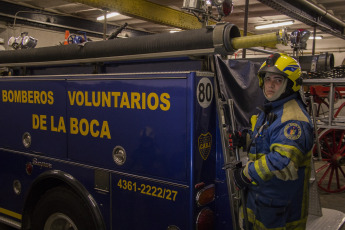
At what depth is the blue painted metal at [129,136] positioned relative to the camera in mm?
2234

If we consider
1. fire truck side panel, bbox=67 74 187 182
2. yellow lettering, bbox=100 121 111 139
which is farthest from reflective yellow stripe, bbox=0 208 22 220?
yellow lettering, bbox=100 121 111 139

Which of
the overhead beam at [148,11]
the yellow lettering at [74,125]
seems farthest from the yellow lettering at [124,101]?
the overhead beam at [148,11]

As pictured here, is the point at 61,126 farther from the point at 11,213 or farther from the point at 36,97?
the point at 11,213

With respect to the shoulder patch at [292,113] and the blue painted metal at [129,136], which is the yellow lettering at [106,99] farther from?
the shoulder patch at [292,113]

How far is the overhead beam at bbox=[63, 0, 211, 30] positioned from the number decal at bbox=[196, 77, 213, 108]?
5.21 meters

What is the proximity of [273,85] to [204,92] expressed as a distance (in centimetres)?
58

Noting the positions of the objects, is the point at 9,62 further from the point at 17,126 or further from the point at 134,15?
the point at 134,15

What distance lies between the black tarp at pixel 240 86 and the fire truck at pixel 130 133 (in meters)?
0.01

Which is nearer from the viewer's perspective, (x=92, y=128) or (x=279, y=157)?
(x=279, y=157)

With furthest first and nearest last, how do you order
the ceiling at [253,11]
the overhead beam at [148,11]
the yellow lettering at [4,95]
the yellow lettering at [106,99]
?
the overhead beam at [148,11]
the ceiling at [253,11]
the yellow lettering at [4,95]
the yellow lettering at [106,99]

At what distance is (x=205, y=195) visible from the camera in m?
A: 2.31

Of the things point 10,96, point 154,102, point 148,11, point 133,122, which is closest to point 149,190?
point 133,122

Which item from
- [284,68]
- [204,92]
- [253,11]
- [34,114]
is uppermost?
[253,11]

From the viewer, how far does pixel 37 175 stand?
3.18 meters
